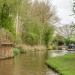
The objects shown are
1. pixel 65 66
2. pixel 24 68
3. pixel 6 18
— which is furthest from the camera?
pixel 6 18

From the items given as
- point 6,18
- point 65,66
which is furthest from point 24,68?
point 6,18

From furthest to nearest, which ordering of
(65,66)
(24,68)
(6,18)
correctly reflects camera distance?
(6,18) → (24,68) → (65,66)

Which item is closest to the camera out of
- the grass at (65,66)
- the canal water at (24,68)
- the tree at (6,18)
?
the grass at (65,66)

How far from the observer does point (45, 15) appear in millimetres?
81938

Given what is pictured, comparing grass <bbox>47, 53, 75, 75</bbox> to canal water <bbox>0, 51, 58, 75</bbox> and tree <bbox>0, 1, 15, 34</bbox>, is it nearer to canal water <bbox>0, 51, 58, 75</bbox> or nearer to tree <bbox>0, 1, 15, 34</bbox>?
canal water <bbox>0, 51, 58, 75</bbox>

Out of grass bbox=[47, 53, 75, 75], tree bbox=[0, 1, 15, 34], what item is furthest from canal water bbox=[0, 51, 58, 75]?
tree bbox=[0, 1, 15, 34]

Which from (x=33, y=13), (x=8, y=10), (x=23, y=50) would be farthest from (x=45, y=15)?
(x=8, y=10)

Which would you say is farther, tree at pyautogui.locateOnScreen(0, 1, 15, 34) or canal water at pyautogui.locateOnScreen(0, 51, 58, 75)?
tree at pyautogui.locateOnScreen(0, 1, 15, 34)

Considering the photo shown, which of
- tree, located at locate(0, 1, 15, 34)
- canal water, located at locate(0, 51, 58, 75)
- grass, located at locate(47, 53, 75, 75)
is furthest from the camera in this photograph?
tree, located at locate(0, 1, 15, 34)

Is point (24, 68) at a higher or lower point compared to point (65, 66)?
lower

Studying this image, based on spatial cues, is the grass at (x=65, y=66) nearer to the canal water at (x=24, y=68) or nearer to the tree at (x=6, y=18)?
the canal water at (x=24, y=68)

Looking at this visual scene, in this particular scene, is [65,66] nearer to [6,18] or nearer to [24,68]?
[24,68]

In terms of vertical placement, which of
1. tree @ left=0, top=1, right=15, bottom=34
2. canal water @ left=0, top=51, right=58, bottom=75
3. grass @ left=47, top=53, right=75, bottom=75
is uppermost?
tree @ left=0, top=1, right=15, bottom=34

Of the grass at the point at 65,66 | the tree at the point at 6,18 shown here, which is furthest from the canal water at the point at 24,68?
the tree at the point at 6,18
